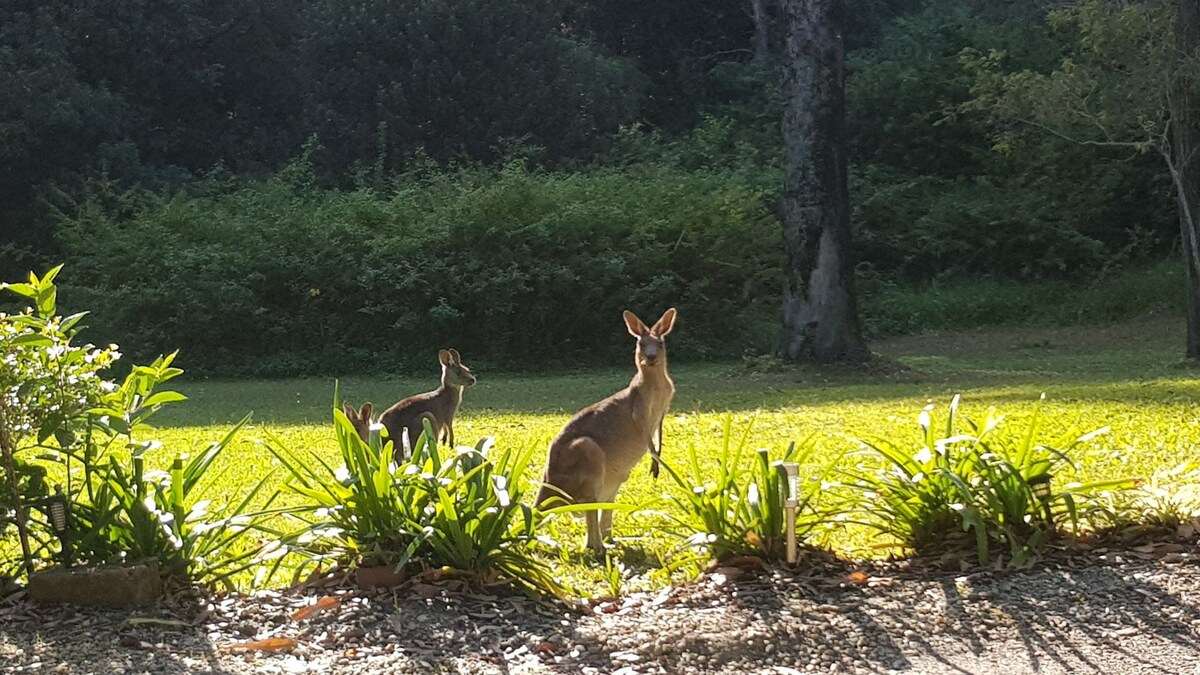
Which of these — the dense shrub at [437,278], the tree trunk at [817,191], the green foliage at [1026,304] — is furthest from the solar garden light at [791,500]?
the green foliage at [1026,304]

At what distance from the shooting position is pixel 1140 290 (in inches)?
957

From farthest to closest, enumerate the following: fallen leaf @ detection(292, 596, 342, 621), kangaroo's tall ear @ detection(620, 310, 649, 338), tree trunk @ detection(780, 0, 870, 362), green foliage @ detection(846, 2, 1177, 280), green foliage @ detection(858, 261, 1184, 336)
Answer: green foliage @ detection(846, 2, 1177, 280)
green foliage @ detection(858, 261, 1184, 336)
tree trunk @ detection(780, 0, 870, 362)
kangaroo's tall ear @ detection(620, 310, 649, 338)
fallen leaf @ detection(292, 596, 342, 621)

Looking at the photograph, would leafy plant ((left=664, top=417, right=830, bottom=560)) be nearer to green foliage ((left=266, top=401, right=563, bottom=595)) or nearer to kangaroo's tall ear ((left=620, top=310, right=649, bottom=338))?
green foliage ((left=266, top=401, right=563, bottom=595))

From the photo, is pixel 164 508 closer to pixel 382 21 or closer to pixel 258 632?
pixel 258 632

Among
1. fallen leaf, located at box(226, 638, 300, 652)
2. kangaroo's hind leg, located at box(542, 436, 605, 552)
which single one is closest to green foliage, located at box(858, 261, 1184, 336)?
kangaroo's hind leg, located at box(542, 436, 605, 552)

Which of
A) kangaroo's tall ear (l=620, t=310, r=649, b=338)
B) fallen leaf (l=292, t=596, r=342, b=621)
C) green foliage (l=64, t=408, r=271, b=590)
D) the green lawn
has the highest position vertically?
kangaroo's tall ear (l=620, t=310, r=649, b=338)

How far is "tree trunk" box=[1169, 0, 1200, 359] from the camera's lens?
1723cm

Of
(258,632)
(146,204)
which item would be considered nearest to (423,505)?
(258,632)

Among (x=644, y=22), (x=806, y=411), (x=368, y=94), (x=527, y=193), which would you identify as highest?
(x=644, y=22)

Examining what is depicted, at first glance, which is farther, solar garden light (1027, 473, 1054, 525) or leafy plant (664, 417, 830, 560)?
solar garden light (1027, 473, 1054, 525)

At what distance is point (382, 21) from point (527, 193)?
390 inches

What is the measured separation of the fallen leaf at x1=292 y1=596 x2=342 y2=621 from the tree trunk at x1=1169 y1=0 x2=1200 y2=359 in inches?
565

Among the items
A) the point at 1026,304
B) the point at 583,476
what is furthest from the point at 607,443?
the point at 1026,304

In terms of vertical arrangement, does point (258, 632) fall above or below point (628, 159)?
below
